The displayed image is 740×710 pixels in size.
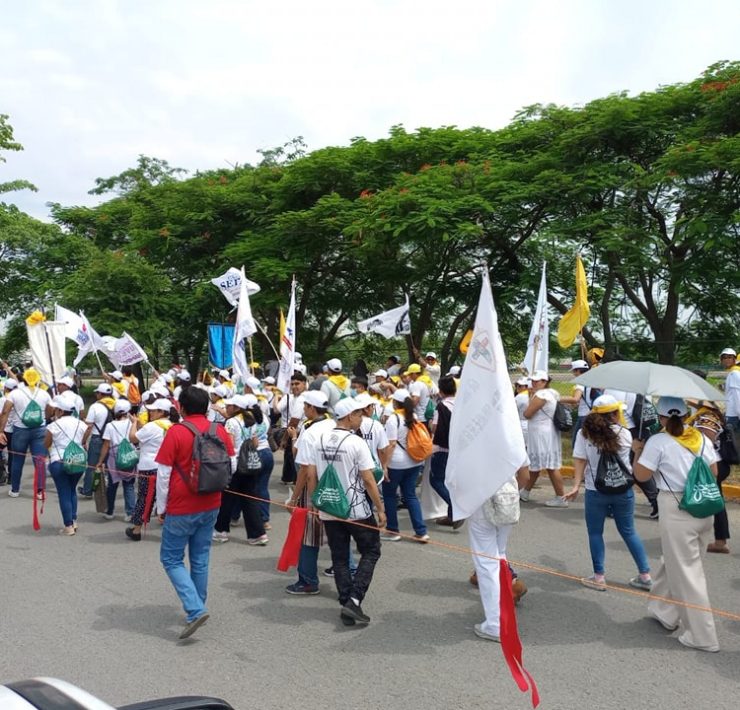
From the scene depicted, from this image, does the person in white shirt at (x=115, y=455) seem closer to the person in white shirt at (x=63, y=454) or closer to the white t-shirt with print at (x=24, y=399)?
the person in white shirt at (x=63, y=454)

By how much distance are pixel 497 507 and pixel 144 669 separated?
2599 millimetres

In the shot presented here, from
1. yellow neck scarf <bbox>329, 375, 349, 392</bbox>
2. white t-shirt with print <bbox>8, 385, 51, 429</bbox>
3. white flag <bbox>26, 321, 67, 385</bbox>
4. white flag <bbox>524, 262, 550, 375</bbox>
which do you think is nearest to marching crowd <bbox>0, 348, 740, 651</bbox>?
white flag <bbox>524, 262, 550, 375</bbox>

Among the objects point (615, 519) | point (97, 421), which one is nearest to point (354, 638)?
point (615, 519)

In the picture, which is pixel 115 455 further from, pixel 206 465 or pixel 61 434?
pixel 206 465

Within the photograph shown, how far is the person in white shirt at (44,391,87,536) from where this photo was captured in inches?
324

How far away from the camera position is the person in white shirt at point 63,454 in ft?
27.0

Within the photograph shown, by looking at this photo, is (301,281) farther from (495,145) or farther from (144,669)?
(144,669)

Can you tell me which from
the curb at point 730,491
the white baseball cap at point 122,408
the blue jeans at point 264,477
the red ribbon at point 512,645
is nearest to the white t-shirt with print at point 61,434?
the white baseball cap at point 122,408

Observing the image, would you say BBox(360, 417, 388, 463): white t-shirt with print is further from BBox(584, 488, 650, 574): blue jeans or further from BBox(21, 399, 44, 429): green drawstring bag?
BBox(21, 399, 44, 429): green drawstring bag

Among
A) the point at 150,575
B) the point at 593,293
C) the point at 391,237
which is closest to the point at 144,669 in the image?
the point at 150,575

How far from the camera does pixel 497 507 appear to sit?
5473 millimetres

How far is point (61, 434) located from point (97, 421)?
3.77ft

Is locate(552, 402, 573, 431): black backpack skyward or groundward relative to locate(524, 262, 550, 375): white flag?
groundward

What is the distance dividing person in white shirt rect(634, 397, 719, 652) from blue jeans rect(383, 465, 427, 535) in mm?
2784
